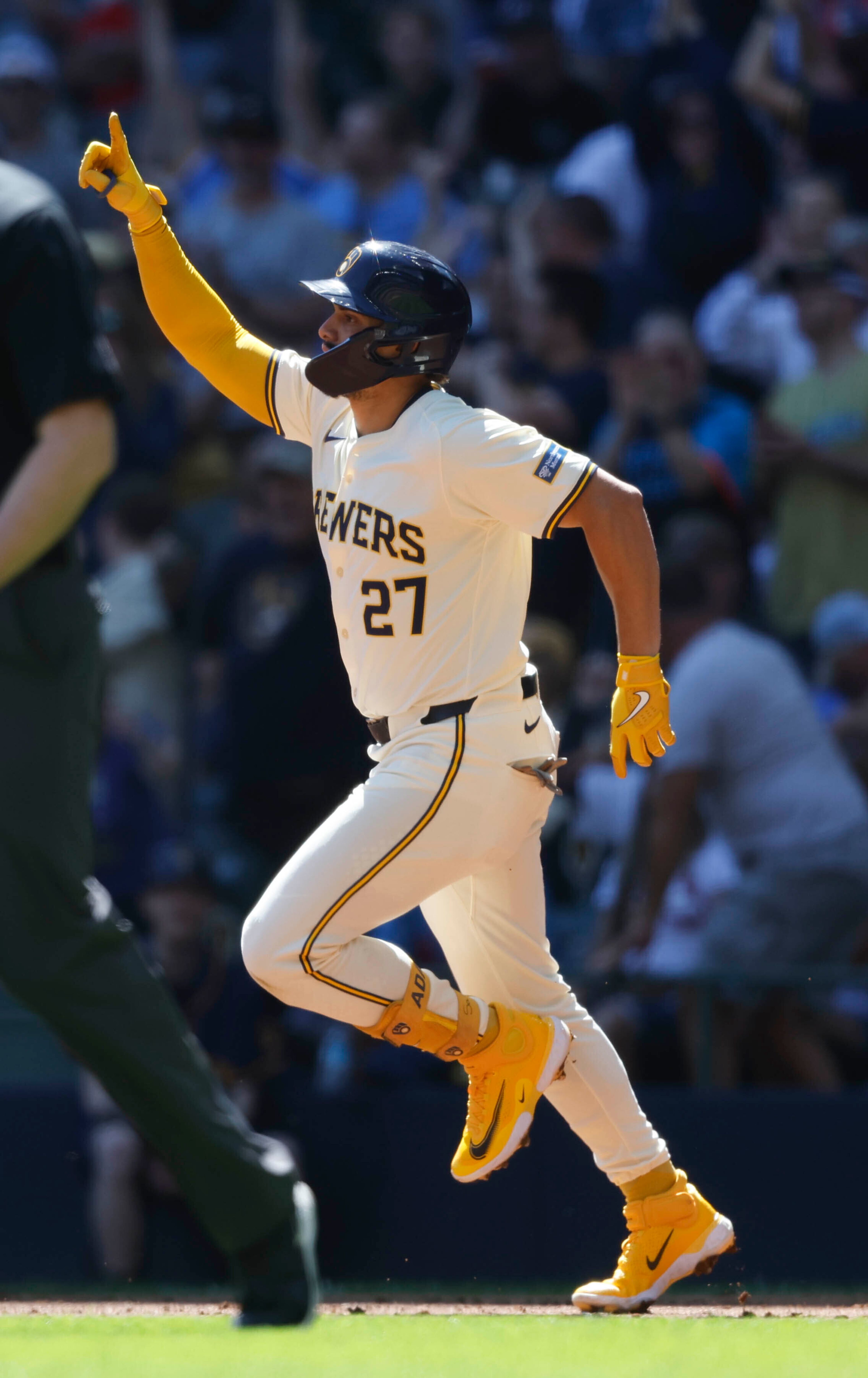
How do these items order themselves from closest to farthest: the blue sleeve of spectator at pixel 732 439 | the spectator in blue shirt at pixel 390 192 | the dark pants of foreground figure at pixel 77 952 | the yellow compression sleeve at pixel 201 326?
the dark pants of foreground figure at pixel 77 952, the yellow compression sleeve at pixel 201 326, the blue sleeve of spectator at pixel 732 439, the spectator in blue shirt at pixel 390 192

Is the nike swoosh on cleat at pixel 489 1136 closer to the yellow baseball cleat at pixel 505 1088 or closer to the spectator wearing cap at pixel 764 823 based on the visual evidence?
the yellow baseball cleat at pixel 505 1088

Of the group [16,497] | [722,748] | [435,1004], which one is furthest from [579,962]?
[16,497]

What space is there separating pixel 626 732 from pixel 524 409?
333 centimetres

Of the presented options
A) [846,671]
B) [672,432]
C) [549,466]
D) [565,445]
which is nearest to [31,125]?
[565,445]

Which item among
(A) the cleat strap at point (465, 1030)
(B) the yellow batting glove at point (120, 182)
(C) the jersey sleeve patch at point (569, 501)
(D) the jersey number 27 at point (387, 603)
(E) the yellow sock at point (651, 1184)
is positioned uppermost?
(B) the yellow batting glove at point (120, 182)

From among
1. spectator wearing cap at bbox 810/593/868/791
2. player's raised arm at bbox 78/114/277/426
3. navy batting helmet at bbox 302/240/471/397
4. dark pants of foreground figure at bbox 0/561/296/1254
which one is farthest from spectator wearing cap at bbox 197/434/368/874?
dark pants of foreground figure at bbox 0/561/296/1254

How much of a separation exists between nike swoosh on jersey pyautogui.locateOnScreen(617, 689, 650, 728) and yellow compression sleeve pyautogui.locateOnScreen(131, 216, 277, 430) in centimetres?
103

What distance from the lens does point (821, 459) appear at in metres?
6.37

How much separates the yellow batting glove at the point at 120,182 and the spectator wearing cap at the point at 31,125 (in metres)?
4.70

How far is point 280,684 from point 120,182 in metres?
2.72

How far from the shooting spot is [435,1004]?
3432 millimetres

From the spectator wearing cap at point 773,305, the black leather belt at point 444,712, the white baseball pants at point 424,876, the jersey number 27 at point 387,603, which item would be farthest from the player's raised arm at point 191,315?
the spectator wearing cap at point 773,305

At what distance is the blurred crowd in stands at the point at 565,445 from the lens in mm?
5621

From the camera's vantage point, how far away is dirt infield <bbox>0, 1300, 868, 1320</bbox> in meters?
3.66
